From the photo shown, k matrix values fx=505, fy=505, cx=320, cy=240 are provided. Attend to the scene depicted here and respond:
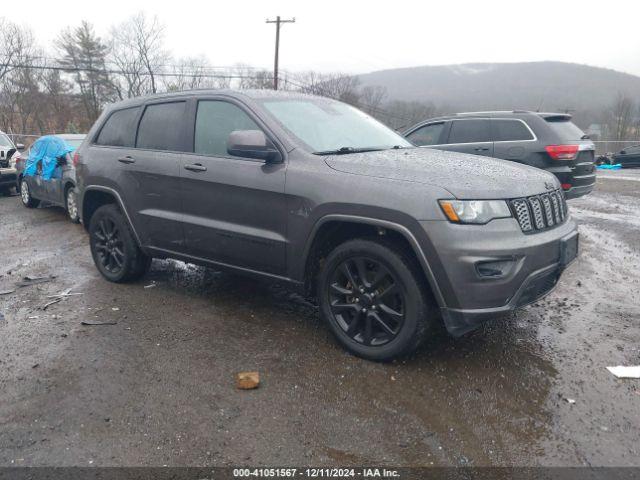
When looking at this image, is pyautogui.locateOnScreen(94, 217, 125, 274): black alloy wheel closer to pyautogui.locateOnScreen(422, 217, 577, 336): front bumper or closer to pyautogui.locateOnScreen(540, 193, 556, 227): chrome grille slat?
pyautogui.locateOnScreen(422, 217, 577, 336): front bumper

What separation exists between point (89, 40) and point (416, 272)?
54745 millimetres

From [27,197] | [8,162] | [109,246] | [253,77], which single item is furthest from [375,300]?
[253,77]

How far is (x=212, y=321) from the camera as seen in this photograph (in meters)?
4.27

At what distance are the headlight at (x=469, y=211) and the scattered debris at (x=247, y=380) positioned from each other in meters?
1.60

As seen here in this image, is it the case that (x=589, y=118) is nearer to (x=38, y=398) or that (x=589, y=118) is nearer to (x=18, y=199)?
(x=18, y=199)

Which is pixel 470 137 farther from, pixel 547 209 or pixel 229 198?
pixel 229 198

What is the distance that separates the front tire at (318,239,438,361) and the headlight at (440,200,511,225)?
0.43 meters

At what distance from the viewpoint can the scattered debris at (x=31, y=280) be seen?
538cm

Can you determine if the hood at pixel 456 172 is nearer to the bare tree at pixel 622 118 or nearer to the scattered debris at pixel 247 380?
the scattered debris at pixel 247 380

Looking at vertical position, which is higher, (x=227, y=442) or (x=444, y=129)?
(x=444, y=129)

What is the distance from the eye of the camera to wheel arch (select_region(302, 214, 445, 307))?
313 centimetres

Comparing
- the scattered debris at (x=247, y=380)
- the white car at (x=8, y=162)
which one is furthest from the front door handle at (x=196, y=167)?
the white car at (x=8, y=162)

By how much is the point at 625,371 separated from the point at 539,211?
48.6 inches

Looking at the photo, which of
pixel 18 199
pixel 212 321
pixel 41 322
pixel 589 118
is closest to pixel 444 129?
pixel 212 321
